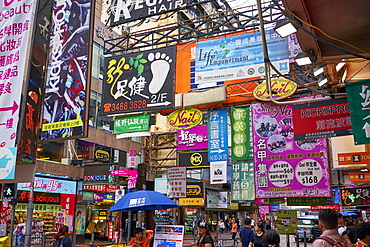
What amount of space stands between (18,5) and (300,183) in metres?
10.7

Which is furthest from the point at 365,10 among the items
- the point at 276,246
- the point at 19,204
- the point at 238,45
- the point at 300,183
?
the point at 19,204

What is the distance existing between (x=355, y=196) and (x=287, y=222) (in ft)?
10.9

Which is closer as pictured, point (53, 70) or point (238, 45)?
point (53, 70)

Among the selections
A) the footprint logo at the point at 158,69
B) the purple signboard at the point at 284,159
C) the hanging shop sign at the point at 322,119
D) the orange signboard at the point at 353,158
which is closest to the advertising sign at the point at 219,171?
the purple signboard at the point at 284,159

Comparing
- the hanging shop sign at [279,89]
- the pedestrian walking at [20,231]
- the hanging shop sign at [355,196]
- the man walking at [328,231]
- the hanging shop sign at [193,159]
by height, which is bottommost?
the pedestrian walking at [20,231]

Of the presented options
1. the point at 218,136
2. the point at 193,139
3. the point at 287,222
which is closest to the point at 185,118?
the point at 218,136

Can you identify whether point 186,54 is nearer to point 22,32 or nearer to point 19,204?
point 22,32

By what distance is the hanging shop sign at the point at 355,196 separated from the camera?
1527 centimetres

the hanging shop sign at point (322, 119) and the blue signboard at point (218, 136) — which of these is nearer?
the hanging shop sign at point (322, 119)

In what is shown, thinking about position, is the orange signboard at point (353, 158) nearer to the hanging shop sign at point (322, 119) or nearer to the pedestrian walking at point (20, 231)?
the hanging shop sign at point (322, 119)

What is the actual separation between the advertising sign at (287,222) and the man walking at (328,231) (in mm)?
10844

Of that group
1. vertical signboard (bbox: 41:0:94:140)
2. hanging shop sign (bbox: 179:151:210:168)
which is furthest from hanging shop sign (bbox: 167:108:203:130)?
vertical signboard (bbox: 41:0:94:140)

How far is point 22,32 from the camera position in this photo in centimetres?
962

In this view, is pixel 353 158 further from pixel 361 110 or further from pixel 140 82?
pixel 140 82
